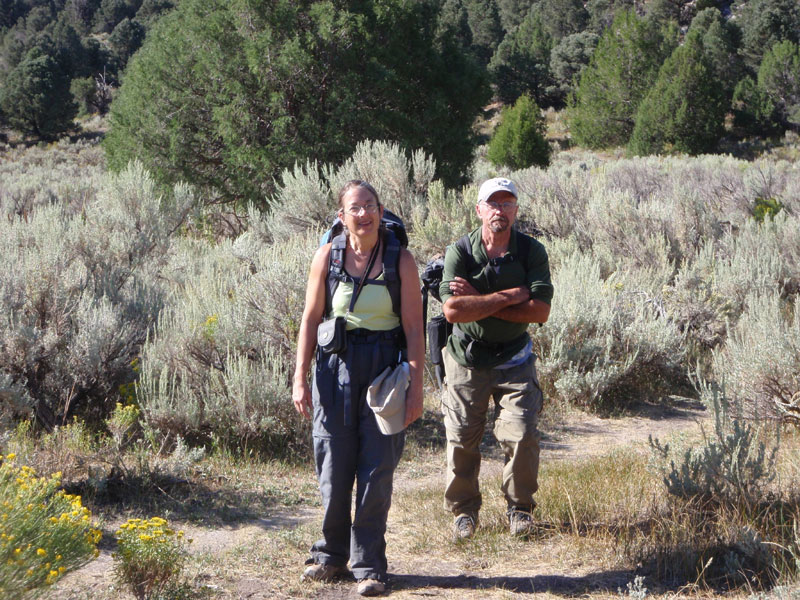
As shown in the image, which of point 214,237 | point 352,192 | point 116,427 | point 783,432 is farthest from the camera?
point 214,237

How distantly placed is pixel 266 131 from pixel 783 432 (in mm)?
9660

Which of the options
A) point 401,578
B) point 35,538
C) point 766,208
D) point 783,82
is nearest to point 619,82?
point 783,82

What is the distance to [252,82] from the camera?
1308cm

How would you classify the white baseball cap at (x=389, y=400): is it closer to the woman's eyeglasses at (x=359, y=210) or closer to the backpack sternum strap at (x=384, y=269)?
the backpack sternum strap at (x=384, y=269)

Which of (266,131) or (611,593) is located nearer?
(611,593)

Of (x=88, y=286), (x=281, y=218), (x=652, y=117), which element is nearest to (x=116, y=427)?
(x=88, y=286)

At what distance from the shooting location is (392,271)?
361 centimetres

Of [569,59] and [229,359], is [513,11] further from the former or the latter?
[229,359]

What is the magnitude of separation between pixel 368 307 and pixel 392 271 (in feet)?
0.64

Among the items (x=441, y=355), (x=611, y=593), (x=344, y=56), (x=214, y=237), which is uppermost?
(x=344, y=56)

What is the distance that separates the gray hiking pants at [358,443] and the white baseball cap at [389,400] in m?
0.09

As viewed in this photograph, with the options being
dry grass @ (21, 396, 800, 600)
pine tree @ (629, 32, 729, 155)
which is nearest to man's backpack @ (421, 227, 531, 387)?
dry grass @ (21, 396, 800, 600)

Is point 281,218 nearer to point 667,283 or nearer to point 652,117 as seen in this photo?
point 667,283

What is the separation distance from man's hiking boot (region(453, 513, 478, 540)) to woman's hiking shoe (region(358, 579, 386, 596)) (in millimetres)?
703
